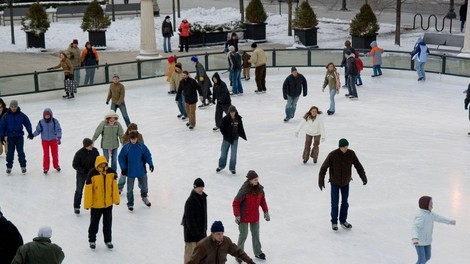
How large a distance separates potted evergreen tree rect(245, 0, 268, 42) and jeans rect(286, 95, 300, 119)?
1632cm

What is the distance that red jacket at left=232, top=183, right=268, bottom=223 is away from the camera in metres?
13.0

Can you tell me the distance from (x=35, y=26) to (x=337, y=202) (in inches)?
950

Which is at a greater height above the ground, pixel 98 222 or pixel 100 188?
pixel 100 188

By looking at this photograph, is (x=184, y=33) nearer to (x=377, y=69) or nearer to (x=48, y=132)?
(x=377, y=69)

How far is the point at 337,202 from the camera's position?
14.7 meters

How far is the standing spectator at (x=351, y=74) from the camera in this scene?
24.8 m

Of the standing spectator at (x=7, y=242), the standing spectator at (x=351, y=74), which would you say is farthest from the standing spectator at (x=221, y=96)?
the standing spectator at (x=7, y=242)

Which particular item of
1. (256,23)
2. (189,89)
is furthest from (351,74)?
(256,23)

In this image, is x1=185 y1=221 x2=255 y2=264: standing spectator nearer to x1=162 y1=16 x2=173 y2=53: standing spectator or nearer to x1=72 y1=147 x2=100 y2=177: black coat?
x1=72 y1=147 x2=100 y2=177: black coat

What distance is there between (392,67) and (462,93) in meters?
3.35

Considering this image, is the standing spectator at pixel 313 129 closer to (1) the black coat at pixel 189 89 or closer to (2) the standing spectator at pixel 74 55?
(1) the black coat at pixel 189 89

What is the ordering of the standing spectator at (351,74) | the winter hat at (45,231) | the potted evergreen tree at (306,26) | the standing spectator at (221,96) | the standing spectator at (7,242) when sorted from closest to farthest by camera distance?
the winter hat at (45,231), the standing spectator at (7,242), the standing spectator at (221,96), the standing spectator at (351,74), the potted evergreen tree at (306,26)

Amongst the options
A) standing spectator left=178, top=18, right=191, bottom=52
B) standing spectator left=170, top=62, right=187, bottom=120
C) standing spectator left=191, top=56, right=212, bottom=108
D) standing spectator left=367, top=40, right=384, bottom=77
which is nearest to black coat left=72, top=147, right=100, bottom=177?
standing spectator left=170, top=62, right=187, bottom=120

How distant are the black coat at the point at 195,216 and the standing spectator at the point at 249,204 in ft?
1.84
